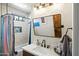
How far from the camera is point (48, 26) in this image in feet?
4.86

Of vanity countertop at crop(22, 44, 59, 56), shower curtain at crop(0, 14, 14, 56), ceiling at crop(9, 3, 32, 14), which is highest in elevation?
ceiling at crop(9, 3, 32, 14)

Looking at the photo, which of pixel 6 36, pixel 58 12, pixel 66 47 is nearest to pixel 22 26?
pixel 6 36

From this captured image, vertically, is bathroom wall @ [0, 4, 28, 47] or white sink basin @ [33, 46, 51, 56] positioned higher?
bathroom wall @ [0, 4, 28, 47]

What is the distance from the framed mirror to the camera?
1470 mm

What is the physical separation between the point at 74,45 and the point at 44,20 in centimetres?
42

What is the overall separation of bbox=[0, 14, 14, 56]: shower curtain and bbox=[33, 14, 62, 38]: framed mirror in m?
0.26

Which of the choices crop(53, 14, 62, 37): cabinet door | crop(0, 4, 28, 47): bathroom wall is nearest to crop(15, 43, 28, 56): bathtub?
crop(0, 4, 28, 47): bathroom wall

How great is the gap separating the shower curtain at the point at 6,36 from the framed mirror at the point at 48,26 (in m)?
0.26

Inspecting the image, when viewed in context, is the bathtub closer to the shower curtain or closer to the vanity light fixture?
the shower curtain

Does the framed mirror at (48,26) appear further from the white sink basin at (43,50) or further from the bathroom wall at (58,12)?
the white sink basin at (43,50)

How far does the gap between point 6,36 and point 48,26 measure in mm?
461

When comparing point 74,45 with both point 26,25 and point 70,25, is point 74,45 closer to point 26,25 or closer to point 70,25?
point 70,25

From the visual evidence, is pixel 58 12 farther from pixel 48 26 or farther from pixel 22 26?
pixel 22 26

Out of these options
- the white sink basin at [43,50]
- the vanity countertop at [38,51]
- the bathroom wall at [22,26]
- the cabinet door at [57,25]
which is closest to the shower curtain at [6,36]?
the bathroom wall at [22,26]
